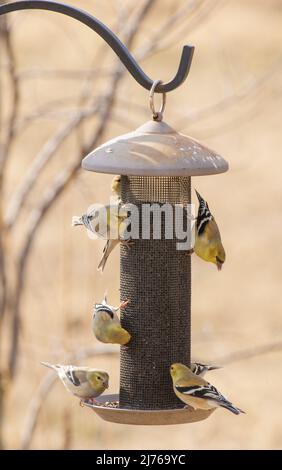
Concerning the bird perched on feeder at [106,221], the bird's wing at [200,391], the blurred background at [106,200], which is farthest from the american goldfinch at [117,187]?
the blurred background at [106,200]

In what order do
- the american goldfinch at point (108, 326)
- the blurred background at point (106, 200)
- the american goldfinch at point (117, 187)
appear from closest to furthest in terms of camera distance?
the american goldfinch at point (108, 326) < the american goldfinch at point (117, 187) < the blurred background at point (106, 200)

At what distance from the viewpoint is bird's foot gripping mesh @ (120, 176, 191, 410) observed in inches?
182

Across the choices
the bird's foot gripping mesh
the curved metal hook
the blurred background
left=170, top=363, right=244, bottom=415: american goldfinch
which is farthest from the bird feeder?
the blurred background

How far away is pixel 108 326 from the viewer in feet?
14.8

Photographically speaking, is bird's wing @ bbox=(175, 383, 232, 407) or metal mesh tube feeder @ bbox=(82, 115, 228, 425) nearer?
bird's wing @ bbox=(175, 383, 232, 407)

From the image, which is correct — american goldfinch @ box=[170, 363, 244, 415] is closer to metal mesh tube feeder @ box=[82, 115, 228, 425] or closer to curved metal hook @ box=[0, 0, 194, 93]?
metal mesh tube feeder @ box=[82, 115, 228, 425]

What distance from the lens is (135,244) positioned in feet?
15.4

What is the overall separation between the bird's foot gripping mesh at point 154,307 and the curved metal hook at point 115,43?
24.8 inches

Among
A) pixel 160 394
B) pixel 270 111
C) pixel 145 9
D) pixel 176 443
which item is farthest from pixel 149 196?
pixel 270 111

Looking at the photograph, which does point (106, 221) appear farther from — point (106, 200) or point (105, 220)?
point (106, 200)

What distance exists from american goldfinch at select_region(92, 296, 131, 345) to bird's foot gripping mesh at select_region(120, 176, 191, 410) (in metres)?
0.09

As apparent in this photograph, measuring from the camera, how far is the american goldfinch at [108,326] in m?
4.50

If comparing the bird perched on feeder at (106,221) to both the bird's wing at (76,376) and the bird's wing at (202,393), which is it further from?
the bird's wing at (202,393)

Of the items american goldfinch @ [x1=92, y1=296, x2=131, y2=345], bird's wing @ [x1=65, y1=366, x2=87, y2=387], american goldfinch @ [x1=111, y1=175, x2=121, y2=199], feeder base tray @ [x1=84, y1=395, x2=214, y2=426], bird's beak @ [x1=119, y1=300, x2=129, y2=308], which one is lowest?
feeder base tray @ [x1=84, y1=395, x2=214, y2=426]
